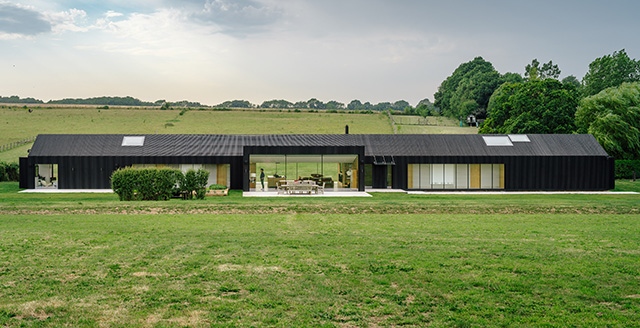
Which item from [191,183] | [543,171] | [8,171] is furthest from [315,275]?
[8,171]

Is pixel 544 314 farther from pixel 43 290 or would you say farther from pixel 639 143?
pixel 639 143

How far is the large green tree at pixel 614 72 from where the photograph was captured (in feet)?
203

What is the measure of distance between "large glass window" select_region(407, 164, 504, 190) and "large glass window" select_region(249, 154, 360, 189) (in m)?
3.95

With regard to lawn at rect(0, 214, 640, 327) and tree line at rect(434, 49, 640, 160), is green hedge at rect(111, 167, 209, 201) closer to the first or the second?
lawn at rect(0, 214, 640, 327)

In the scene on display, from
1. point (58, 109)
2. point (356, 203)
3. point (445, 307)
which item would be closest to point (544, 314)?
point (445, 307)

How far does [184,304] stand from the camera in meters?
7.02

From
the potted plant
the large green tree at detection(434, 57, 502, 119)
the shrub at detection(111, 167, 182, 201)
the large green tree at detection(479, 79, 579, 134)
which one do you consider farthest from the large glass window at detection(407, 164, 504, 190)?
the large green tree at detection(434, 57, 502, 119)

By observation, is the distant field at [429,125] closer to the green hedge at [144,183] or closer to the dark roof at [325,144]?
the dark roof at [325,144]

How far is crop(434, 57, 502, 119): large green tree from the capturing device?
3091 inches

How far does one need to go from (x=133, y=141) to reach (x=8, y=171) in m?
10.8

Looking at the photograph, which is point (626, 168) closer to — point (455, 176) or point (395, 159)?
point (455, 176)

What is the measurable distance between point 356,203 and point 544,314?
13.2 metres

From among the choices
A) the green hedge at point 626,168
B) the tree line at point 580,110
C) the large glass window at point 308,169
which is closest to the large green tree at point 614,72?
the tree line at point 580,110

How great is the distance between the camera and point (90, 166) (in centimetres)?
3017
